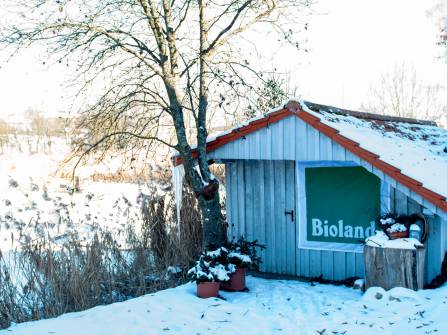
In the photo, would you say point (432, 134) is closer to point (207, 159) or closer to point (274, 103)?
point (274, 103)

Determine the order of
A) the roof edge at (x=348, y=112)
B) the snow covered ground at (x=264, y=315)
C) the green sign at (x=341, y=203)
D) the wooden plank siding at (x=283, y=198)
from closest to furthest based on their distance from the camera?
1. the snow covered ground at (x=264, y=315)
2. the wooden plank siding at (x=283, y=198)
3. the green sign at (x=341, y=203)
4. the roof edge at (x=348, y=112)

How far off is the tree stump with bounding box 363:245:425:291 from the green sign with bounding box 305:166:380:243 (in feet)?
2.92

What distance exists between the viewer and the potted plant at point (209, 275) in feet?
21.8

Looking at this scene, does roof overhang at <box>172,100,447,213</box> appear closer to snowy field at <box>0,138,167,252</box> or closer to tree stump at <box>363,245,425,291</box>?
tree stump at <box>363,245,425,291</box>

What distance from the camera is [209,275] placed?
6.66m

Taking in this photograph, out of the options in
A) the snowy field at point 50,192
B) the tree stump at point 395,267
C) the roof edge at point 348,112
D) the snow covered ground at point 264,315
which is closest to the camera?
the snow covered ground at point 264,315

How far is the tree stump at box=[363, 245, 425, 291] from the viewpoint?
251 inches

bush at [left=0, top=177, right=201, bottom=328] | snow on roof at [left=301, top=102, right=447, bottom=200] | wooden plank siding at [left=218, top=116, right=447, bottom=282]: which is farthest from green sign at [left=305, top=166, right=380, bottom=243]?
bush at [left=0, top=177, right=201, bottom=328]

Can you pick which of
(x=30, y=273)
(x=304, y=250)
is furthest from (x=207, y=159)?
(x=30, y=273)

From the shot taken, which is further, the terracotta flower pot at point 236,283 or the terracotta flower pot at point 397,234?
the terracotta flower pot at point 236,283

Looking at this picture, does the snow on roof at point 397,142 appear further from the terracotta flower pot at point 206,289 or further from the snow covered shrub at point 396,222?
the terracotta flower pot at point 206,289

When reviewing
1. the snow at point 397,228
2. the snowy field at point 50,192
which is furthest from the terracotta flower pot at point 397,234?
the snowy field at point 50,192

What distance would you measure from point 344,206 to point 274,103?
2.16m

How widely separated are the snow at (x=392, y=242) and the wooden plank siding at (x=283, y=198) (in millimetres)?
518
